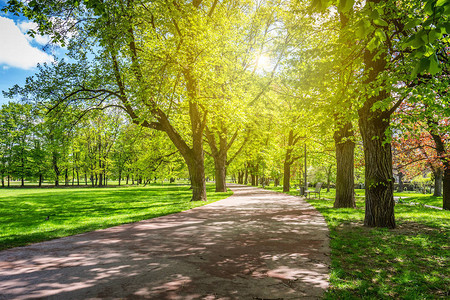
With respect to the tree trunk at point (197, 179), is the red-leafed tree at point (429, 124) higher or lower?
higher

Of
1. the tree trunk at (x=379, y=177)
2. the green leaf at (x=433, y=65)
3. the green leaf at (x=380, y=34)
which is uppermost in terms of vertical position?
the green leaf at (x=380, y=34)

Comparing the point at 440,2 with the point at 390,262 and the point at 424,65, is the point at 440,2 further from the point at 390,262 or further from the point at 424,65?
the point at 390,262

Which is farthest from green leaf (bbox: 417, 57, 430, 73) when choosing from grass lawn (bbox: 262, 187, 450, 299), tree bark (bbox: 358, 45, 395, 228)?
tree bark (bbox: 358, 45, 395, 228)

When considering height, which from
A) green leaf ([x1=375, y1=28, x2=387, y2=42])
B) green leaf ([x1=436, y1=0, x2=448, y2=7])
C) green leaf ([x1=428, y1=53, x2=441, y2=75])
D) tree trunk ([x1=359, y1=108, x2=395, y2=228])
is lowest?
tree trunk ([x1=359, y1=108, x2=395, y2=228])

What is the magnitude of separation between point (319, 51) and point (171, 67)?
6.65 meters

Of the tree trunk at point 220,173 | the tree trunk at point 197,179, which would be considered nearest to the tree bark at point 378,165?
the tree trunk at point 197,179

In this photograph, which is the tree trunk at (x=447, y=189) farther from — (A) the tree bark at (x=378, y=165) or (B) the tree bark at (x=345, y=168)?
(A) the tree bark at (x=378, y=165)

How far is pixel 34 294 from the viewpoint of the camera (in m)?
3.33

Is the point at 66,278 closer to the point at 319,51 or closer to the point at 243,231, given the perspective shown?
the point at 243,231

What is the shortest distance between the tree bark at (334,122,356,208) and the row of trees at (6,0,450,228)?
50 mm

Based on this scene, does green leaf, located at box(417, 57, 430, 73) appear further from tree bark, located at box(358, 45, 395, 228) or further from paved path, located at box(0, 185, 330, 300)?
tree bark, located at box(358, 45, 395, 228)

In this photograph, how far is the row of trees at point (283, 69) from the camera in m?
6.43

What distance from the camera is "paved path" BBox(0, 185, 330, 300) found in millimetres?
3441

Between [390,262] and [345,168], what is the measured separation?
7.89 m
